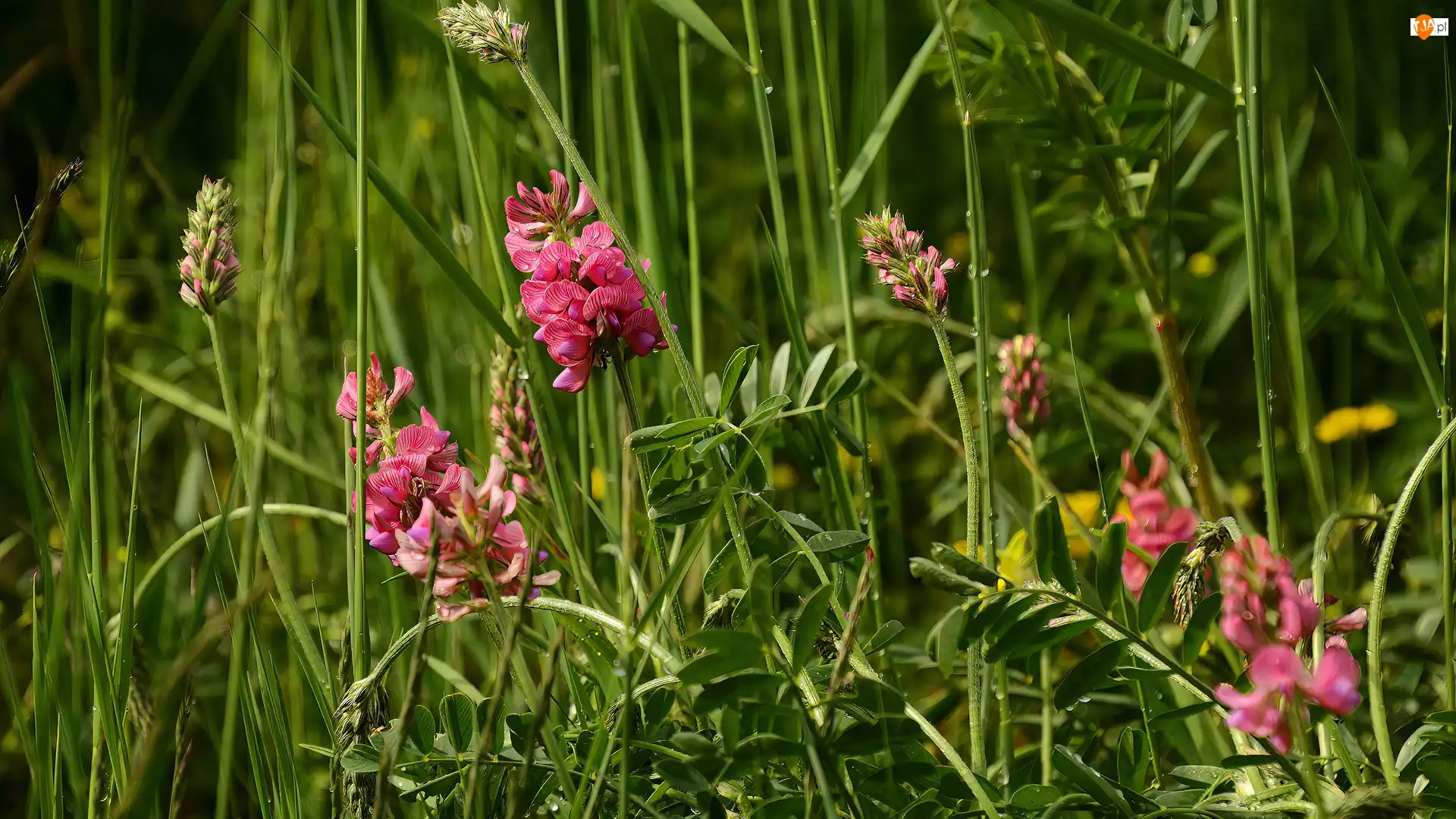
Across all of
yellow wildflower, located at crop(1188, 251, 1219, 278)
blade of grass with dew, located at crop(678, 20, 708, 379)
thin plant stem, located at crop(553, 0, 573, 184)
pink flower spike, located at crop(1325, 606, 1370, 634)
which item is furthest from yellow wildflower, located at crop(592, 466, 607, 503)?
yellow wildflower, located at crop(1188, 251, 1219, 278)

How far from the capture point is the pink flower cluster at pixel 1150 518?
93 centimetres

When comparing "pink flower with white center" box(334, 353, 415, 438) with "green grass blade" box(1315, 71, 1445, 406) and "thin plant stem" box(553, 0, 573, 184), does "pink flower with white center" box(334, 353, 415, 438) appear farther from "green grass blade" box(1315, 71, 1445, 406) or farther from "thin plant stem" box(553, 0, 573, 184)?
"green grass blade" box(1315, 71, 1445, 406)

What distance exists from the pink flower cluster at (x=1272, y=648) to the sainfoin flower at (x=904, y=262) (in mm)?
246

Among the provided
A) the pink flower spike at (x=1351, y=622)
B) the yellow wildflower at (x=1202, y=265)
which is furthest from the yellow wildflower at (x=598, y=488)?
the yellow wildflower at (x=1202, y=265)

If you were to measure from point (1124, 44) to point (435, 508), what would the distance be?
50cm

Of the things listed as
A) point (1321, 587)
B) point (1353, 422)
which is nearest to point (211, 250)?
point (1321, 587)

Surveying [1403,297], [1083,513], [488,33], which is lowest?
[1083,513]

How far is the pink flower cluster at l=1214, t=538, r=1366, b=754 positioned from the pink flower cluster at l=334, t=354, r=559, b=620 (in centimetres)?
32

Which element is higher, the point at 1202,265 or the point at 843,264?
the point at 843,264

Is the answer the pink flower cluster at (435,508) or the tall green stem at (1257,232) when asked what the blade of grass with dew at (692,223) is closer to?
the pink flower cluster at (435,508)

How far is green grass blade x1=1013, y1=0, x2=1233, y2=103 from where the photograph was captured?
67 cm

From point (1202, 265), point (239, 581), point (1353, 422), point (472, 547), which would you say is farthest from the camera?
point (1202, 265)

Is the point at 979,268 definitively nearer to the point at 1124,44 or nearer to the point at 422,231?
the point at 1124,44

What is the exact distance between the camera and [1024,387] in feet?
3.01
